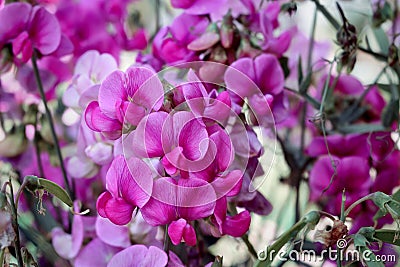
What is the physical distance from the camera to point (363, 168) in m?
0.60

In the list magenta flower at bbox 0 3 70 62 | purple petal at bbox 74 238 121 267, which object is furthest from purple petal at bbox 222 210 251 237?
magenta flower at bbox 0 3 70 62

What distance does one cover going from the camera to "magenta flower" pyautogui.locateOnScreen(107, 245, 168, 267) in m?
0.42

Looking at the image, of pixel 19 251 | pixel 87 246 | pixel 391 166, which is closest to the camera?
pixel 19 251

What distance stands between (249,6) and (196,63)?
0.25 ft

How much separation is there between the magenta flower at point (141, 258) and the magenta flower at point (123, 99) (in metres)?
0.07

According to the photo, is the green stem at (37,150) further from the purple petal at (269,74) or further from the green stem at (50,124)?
the purple petal at (269,74)

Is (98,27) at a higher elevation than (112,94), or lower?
lower

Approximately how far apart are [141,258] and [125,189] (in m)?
0.04

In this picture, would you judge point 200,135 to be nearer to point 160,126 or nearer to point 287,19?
point 160,126

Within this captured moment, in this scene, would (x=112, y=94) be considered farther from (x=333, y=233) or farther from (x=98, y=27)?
(x=98, y=27)

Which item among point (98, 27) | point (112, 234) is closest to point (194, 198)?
point (112, 234)

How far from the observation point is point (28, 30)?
1.91 ft

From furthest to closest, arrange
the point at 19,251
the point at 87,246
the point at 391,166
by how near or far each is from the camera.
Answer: the point at 391,166
the point at 87,246
the point at 19,251

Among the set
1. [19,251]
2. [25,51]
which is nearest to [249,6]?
[25,51]
